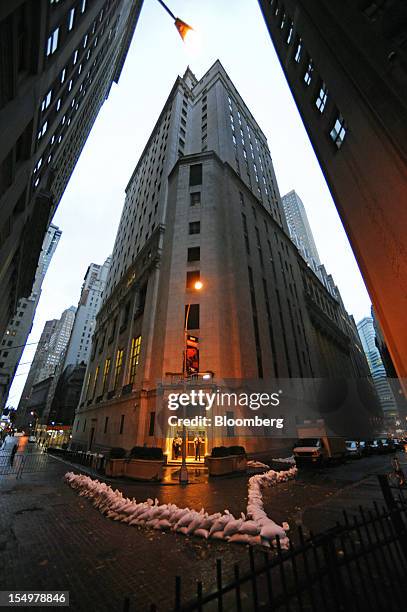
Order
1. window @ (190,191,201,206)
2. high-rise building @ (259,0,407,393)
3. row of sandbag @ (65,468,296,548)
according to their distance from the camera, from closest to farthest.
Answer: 1. row of sandbag @ (65,468,296,548)
2. high-rise building @ (259,0,407,393)
3. window @ (190,191,201,206)

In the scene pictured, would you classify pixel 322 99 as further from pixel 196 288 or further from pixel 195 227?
pixel 195 227

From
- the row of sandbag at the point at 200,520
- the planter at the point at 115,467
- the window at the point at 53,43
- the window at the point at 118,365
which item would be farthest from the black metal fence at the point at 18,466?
the window at the point at 53,43

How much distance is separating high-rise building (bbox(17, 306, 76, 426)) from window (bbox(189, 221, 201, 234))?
131 meters

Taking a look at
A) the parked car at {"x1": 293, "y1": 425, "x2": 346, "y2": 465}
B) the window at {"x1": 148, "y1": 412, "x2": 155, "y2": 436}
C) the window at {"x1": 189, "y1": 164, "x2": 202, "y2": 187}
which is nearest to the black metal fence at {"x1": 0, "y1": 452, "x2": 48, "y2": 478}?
the window at {"x1": 148, "y1": 412, "x2": 155, "y2": 436}

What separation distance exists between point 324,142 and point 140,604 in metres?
21.6

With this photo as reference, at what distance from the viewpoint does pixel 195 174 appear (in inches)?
1395

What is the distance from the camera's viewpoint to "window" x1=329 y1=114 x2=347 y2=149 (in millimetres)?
14281

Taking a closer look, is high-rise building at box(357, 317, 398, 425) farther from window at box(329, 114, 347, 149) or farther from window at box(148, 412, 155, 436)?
window at box(329, 114, 347, 149)

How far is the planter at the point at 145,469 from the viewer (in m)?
14.5

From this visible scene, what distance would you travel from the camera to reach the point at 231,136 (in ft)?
145

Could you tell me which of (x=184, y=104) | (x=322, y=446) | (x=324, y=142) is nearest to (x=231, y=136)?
(x=184, y=104)

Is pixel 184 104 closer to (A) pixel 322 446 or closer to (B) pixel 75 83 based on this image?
(B) pixel 75 83

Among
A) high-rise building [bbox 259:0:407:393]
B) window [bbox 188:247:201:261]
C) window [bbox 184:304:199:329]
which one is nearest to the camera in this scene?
high-rise building [bbox 259:0:407:393]

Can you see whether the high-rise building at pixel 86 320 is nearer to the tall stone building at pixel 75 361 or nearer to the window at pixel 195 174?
the tall stone building at pixel 75 361
